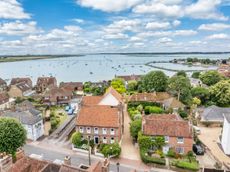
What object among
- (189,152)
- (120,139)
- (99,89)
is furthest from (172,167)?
(99,89)

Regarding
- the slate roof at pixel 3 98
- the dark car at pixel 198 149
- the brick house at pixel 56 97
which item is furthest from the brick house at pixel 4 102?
the dark car at pixel 198 149

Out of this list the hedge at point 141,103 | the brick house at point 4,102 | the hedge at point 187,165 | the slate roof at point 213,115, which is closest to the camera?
the hedge at point 187,165

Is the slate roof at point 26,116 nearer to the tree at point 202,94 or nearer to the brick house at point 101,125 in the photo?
the brick house at point 101,125

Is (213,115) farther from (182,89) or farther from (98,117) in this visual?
(98,117)

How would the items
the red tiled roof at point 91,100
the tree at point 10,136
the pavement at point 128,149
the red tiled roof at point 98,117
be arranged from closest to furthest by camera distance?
the tree at point 10,136 → the pavement at point 128,149 → the red tiled roof at point 98,117 → the red tiled roof at point 91,100

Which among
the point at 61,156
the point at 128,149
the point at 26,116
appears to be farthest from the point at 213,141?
the point at 26,116

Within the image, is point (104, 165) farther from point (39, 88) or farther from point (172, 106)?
point (39, 88)
